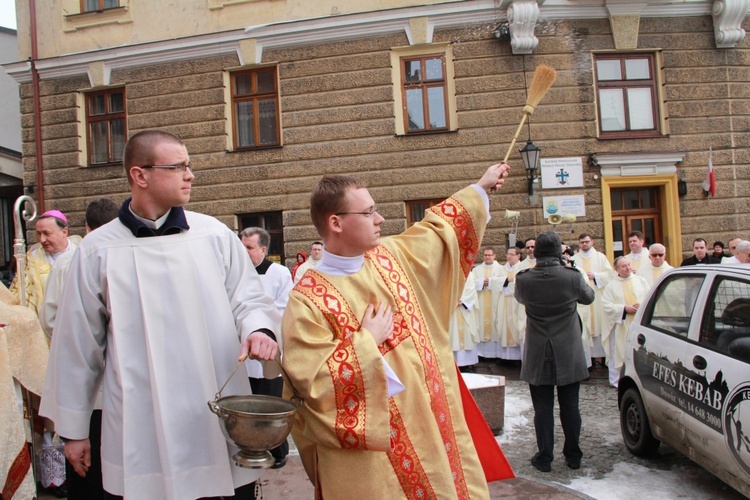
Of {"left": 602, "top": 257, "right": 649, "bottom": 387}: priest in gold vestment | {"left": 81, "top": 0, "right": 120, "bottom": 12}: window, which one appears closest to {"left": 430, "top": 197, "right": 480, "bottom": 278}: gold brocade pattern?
{"left": 602, "top": 257, "right": 649, "bottom": 387}: priest in gold vestment

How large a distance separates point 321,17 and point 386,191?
382 cm

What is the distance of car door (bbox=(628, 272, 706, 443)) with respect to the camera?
14.6 feet

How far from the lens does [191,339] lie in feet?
7.88

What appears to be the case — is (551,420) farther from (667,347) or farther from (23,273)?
(23,273)

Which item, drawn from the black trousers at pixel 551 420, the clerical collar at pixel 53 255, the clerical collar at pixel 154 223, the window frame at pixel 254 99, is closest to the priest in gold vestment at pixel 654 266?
the black trousers at pixel 551 420

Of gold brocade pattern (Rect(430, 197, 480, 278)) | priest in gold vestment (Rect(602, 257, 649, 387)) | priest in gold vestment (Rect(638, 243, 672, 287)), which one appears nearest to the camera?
gold brocade pattern (Rect(430, 197, 480, 278))

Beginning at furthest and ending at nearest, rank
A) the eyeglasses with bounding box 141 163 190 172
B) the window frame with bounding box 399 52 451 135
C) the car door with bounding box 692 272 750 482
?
1. the window frame with bounding box 399 52 451 135
2. the car door with bounding box 692 272 750 482
3. the eyeglasses with bounding box 141 163 190 172

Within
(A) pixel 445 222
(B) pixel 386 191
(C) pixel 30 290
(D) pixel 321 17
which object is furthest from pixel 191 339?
(D) pixel 321 17

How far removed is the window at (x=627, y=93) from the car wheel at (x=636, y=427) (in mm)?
8373

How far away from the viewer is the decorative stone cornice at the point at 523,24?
11.9 m

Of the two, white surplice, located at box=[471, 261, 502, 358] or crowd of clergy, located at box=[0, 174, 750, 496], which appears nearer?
crowd of clergy, located at box=[0, 174, 750, 496]

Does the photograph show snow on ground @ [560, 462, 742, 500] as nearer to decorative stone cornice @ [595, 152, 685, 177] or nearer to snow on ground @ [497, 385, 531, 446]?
snow on ground @ [497, 385, 531, 446]

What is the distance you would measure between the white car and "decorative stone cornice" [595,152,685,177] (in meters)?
7.67

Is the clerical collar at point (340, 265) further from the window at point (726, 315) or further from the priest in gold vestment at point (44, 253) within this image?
the priest in gold vestment at point (44, 253)
